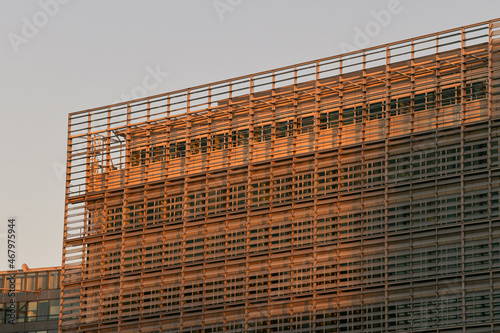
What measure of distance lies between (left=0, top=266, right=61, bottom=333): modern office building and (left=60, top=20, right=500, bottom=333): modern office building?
67.2ft

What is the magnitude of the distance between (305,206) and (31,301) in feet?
136

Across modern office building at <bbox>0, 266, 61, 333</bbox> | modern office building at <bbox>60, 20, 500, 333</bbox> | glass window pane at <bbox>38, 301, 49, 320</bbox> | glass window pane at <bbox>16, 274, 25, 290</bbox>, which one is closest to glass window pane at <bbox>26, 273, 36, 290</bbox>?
modern office building at <bbox>0, 266, 61, 333</bbox>

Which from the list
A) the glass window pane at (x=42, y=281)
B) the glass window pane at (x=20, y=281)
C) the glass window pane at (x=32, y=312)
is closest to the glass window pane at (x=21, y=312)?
the glass window pane at (x=32, y=312)

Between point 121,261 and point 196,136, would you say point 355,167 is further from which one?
point 121,261

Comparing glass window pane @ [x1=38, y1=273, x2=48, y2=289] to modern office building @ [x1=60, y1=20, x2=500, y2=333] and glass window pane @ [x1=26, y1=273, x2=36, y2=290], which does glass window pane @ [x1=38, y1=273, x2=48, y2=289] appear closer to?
glass window pane @ [x1=26, y1=273, x2=36, y2=290]

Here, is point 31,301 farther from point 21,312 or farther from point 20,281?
point 20,281

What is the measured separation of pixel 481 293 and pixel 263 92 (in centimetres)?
2236

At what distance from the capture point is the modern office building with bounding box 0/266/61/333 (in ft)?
348

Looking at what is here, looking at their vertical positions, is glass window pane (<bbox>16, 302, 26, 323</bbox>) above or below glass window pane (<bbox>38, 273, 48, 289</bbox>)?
below

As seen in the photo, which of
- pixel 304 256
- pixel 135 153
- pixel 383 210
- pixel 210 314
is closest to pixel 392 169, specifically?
pixel 383 210

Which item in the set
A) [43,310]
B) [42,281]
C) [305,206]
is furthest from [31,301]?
[305,206]

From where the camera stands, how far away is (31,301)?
107 metres

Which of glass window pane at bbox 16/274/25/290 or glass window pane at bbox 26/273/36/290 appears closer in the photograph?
glass window pane at bbox 26/273/36/290

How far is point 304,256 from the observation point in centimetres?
7425
